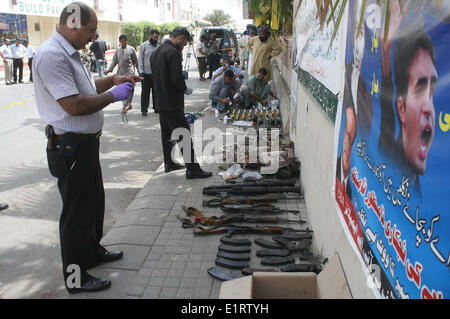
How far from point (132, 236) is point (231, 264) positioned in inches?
45.4

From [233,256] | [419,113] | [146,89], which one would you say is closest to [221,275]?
[233,256]

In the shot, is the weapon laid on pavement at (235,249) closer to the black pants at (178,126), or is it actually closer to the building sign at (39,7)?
the black pants at (178,126)

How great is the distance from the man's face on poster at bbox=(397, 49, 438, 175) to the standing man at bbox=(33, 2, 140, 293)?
6.80ft

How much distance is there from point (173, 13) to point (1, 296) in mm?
67918

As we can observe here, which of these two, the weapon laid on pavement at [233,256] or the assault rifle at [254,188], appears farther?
the assault rifle at [254,188]

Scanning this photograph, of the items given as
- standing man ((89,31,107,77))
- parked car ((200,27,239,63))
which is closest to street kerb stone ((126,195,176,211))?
parked car ((200,27,239,63))

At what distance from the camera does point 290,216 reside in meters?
4.39

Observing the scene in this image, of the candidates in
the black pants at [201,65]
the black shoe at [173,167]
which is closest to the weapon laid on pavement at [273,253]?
the black shoe at [173,167]

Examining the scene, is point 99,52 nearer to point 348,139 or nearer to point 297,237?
point 297,237

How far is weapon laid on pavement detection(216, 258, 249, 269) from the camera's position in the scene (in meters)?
3.39

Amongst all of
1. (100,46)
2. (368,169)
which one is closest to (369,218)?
(368,169)

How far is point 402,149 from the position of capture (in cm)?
157

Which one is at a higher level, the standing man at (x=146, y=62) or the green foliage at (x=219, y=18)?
the green foliage at (x=219, y=18)

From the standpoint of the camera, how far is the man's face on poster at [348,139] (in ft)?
7.67
